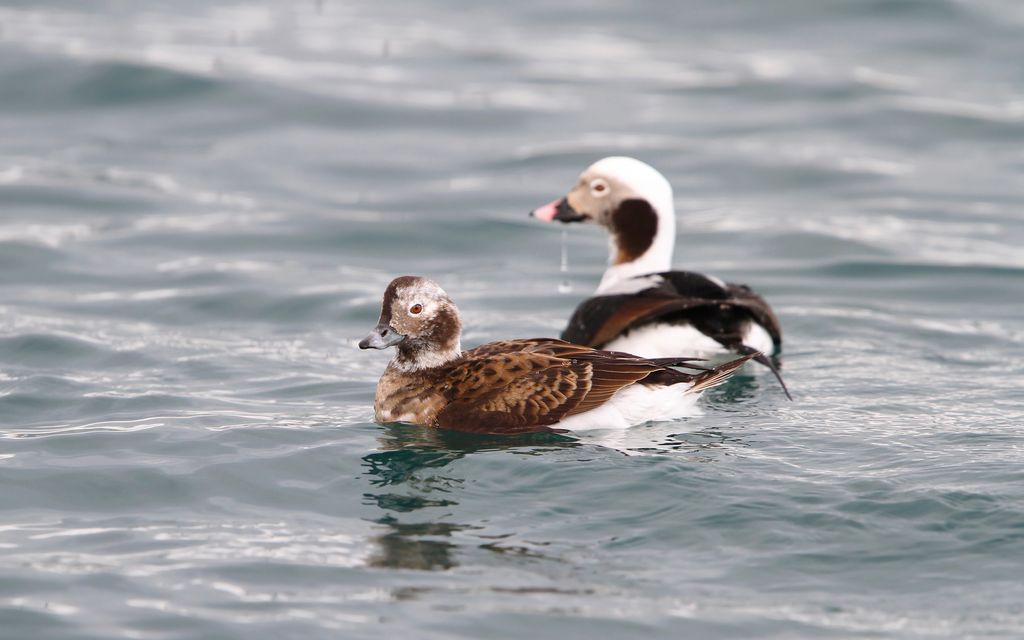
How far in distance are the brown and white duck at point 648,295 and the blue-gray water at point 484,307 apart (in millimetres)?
406

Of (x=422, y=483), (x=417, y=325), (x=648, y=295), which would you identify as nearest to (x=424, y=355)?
(x=417, y=325)

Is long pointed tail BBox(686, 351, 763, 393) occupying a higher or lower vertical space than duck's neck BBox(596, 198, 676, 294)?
lower

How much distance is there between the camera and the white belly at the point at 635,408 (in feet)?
24.7

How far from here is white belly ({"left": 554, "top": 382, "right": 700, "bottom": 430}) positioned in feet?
24.7

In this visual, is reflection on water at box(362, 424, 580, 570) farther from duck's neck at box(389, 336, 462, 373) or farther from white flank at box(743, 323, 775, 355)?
white flank at box(743, 323, 775, 355)

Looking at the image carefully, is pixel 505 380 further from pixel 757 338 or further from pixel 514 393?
pixel 757 338

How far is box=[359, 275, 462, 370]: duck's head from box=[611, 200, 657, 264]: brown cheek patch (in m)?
2.67

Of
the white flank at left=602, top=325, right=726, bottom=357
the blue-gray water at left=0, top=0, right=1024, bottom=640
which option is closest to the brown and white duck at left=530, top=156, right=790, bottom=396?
the white flank at left=602, top=325, right=726, bottom=357

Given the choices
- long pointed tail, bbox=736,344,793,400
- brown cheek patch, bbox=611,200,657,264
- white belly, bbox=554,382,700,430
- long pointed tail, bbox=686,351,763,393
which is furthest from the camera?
brown cheek patch, bbox=611,200,657,264

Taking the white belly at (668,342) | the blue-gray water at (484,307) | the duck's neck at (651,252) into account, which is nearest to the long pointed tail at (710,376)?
the blue-gray water at (484,307)

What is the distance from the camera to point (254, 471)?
7242 millimetres

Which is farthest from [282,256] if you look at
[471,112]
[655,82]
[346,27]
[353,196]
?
[346,27]

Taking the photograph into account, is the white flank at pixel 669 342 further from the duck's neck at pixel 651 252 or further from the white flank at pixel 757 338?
the duck's neck at pixel 651 252

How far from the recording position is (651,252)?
10.2m
